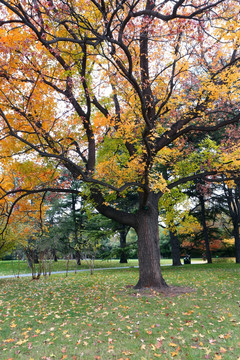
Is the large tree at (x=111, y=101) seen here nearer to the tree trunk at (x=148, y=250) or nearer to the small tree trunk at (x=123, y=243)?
the tree trunk at (x=148, y=250)

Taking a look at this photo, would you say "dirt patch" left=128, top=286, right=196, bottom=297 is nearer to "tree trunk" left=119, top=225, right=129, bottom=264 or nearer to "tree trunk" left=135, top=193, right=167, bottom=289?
"tree trunk" left=135, top=193, right=167, bottom=289

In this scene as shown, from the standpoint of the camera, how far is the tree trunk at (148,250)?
7902 mm

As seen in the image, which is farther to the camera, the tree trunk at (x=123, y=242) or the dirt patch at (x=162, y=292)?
the tree trunk at (x=123, y=242)

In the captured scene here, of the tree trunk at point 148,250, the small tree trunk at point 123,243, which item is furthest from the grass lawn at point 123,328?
the small tree trunk at point 123,243

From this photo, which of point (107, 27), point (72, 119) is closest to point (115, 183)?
point (72, 119)

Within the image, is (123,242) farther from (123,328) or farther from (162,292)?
(123,328)

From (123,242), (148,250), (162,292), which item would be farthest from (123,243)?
(162,292)

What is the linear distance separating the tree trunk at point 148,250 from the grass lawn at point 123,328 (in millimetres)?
924

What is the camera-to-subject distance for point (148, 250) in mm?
8062

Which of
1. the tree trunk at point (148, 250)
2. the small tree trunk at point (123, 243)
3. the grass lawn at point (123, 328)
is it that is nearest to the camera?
the grass lawn at point (123, 328)

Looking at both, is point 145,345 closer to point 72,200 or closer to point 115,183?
point 115,183

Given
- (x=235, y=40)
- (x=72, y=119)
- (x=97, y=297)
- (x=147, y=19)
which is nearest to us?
(x=147, y=19)

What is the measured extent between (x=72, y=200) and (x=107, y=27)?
902 inches

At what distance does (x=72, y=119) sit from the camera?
862 cm
